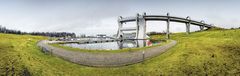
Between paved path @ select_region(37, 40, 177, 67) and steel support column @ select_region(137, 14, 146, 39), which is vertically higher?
steel support column @ select_region(137, 14, 146, 39)

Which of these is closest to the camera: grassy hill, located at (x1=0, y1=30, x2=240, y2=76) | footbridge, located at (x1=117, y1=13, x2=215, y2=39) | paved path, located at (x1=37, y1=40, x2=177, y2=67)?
grassy hill, located at (x1=0, y1=30, x2=240, y2=76)

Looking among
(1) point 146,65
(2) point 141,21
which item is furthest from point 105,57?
(2) point 141,21

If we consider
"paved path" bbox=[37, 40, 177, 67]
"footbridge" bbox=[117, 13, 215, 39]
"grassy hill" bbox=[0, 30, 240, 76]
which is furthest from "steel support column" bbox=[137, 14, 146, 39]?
"grassy hill" bbox=[0, 30, 240, 76]

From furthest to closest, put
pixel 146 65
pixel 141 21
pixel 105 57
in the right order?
1. pixel 141 21
2. pixel 105 57
3. pixel 146 65

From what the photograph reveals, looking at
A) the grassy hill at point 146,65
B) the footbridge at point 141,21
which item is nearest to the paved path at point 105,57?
the grassy hill at point 146,65

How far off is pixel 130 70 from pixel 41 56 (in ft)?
63.3

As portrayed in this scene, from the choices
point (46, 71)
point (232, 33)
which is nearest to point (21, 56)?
point (46, 71)

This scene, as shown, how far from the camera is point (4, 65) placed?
181ft

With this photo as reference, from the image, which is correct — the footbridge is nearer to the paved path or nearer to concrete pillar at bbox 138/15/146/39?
concrete pillar at bbox 138/15/146/39

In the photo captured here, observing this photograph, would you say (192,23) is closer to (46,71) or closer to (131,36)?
(131,36)

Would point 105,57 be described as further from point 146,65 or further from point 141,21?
point 141,21

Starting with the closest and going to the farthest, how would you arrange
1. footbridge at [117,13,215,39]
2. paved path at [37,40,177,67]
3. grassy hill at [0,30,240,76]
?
1. grassy hill at [0,30,240,76]
2. paved path at [37,40,177,67]
3. footbridge at [117,13,215,39]

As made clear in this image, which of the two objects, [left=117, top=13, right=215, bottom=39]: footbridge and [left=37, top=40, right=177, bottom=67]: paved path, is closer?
[left=37, top=40, right=177, bottom=67]: paved path

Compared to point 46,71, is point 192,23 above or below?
above
